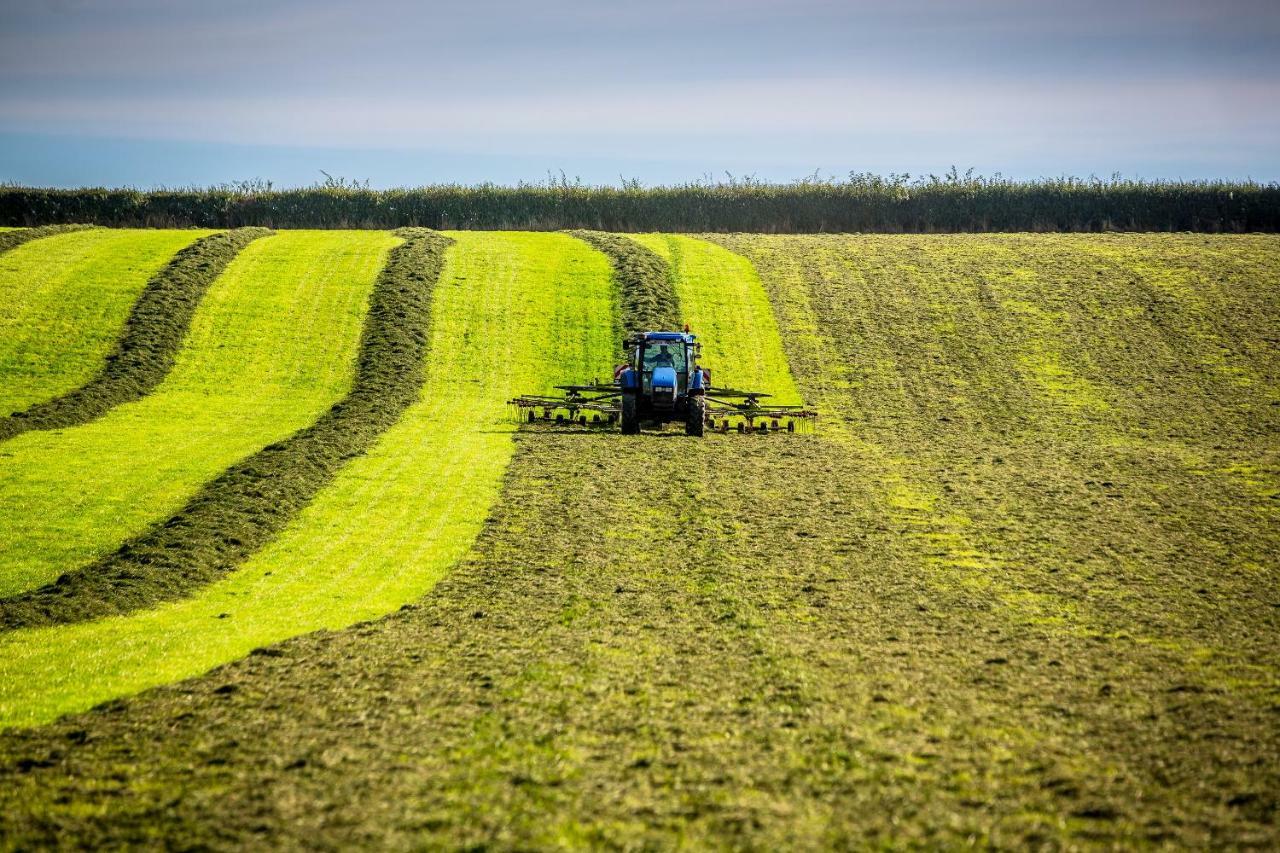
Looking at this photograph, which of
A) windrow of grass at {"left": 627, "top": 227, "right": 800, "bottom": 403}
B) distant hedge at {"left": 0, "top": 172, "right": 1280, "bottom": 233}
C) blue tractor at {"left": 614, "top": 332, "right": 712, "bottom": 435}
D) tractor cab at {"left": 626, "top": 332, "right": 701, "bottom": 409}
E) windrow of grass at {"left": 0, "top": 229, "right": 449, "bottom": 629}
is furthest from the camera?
distant hedge at {"left": 0, "top": 172, "right": 1280, "bottom": 233}

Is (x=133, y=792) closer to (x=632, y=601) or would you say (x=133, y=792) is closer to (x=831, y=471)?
(x=632, y=601)

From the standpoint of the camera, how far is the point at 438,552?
17953 millimetres

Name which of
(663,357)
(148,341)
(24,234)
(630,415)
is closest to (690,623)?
(630,415)

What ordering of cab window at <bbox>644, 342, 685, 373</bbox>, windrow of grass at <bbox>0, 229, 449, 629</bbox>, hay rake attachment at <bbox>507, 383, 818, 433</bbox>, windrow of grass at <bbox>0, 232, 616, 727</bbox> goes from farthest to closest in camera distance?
hay rake attachment at <bbox>507, 383, 818, 433</bbox>
cab window at <bbox>644, 342, 685, 373</bbox>
windrow of grass at <bbox>0, 229, 449, 629</bbox>
windrow of grass at <bbox>0, 232, 616, 727</bbox>

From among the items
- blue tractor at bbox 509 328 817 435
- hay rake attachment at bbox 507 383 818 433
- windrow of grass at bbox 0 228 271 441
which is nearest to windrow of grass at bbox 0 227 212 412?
windrow of grass at bbox 0 228 271 441

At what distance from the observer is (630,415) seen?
2767 centimetres

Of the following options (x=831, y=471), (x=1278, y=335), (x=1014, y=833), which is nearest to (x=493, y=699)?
(x=1014, y=833)

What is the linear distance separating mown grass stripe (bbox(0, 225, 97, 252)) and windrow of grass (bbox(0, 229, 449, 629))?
784 inches

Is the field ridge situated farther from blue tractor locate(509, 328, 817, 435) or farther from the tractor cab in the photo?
the tractor cab

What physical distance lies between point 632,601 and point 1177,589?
7.71 meters

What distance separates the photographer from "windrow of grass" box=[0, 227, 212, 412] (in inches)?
1307

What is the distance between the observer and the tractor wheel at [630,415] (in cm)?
2747

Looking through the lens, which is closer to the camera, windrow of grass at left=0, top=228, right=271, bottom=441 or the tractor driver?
the tractor driver

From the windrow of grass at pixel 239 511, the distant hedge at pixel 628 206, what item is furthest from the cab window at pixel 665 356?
the distant hedge at pixel 628 206
